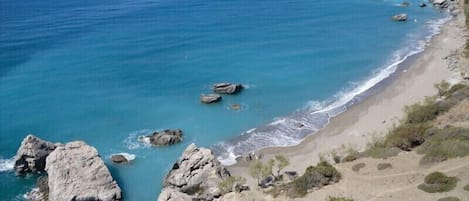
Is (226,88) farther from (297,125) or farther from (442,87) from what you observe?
(442,87)

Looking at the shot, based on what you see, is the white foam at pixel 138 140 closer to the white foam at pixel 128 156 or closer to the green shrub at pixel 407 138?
the white foam at pixel 128 156

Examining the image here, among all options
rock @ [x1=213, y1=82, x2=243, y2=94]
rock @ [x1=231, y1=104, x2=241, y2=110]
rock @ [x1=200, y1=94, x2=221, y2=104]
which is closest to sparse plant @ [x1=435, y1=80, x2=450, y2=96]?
rock @ [x1=231, y1=104, x2=241, y2=110]

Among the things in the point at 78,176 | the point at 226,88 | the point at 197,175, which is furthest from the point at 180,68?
the point at 78,176

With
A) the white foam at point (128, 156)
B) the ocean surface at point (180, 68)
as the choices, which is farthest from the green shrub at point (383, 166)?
the white foam at point (128, 156)

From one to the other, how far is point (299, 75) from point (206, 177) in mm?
39391

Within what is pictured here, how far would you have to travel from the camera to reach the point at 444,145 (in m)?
49.1

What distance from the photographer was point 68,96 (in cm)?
8481

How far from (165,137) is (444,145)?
119ft

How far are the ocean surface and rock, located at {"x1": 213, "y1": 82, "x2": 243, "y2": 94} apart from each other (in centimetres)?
154

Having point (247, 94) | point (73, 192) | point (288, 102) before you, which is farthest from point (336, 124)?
point (73, 192)

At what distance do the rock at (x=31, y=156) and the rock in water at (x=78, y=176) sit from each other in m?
3.41

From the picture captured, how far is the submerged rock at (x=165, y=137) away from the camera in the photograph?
2734 inches

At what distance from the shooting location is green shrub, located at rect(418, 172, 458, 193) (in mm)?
43375

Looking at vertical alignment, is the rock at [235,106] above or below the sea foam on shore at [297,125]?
above
